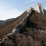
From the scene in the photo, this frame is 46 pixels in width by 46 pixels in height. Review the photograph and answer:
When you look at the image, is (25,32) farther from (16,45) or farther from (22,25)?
(16,45)

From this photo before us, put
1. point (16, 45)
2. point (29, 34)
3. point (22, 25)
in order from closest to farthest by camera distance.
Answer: point (16, 45), point (29, 34), point (22, 25)

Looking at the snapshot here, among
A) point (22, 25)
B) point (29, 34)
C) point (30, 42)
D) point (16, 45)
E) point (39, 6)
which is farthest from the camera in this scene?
point (39, 6)

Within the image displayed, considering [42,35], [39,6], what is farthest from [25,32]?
[39,6]

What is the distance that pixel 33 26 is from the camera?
43.6 meters

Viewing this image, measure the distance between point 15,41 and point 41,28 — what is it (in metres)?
13.2

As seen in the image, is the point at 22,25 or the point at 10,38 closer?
the point at 10,38

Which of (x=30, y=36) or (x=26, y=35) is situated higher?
(x=26, y=35)

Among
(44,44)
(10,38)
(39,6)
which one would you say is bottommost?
(44,44)

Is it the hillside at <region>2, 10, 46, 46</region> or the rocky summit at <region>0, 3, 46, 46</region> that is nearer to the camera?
the rocky summit at <region>0, 3, 46, 46</region>

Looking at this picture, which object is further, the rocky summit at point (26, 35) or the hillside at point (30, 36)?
the hillside at point (30, 36)

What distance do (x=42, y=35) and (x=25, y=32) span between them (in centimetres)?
365

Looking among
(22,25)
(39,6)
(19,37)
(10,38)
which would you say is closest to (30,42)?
(19,37)

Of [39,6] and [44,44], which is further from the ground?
[39,6]

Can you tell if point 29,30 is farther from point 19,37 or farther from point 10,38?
point 10,38
